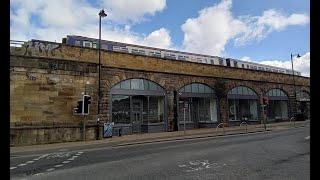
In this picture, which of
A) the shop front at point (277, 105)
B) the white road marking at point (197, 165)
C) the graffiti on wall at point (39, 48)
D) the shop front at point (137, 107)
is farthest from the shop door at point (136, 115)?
the shop front at point (277, 105)

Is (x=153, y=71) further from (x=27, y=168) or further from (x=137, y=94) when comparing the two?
(x=27, y=168)

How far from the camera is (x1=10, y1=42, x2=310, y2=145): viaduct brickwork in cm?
2398

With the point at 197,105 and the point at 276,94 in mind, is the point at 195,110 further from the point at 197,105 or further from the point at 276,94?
the point at 276,94

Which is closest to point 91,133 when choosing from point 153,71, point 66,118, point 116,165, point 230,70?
point 66,118

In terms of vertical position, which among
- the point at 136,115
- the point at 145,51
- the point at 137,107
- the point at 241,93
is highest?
the point at 145,51

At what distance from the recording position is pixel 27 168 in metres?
11.9

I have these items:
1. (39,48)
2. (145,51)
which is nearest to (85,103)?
(39,48)

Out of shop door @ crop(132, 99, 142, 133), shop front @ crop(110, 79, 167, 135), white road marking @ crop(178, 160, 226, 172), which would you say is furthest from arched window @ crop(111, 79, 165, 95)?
white road marking @ crop(178, 160, 226, 172)

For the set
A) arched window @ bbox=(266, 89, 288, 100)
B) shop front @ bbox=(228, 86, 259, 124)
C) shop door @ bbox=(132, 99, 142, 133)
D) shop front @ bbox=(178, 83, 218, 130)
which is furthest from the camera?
arched window @ bbox=(266, 89, 288, 100)

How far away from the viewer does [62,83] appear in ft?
85.7

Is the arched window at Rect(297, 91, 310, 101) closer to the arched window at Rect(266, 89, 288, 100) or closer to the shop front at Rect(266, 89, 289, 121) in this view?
the shop front at Rect(266, 89, 289, 121)

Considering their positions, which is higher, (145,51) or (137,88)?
(145,51)

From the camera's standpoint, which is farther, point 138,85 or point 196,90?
point 196,90
